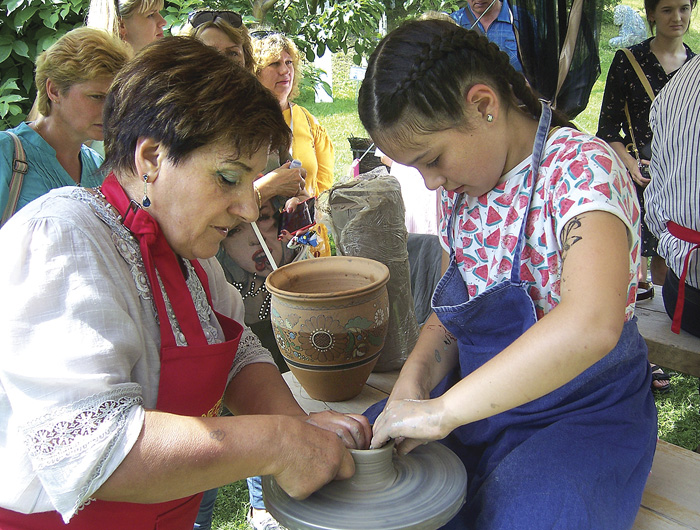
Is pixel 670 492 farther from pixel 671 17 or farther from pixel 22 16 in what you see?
pixel 22 16

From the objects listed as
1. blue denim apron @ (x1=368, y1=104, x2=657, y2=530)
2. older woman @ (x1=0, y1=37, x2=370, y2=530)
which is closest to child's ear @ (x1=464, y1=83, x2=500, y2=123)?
blue denim apron @ (x1=368, y1=104, x2=657, y2=530)

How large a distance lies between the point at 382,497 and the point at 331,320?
574mm

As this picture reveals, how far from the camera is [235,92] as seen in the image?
1355 mm

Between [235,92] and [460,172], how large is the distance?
0.60 metres

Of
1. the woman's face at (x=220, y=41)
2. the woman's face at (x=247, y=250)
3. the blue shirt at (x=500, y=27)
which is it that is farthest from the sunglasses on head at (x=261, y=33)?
the woman's face at (x=247, y=250)

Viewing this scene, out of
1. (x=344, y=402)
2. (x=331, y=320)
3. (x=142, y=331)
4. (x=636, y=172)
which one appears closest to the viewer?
(x=142, y=331)

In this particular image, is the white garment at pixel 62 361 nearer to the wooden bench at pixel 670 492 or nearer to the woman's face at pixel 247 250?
the wooden bench at pixel 670 492

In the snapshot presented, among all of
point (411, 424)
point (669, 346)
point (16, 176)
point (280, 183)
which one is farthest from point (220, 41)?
point (669, 346)

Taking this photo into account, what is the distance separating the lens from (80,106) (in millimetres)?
2635

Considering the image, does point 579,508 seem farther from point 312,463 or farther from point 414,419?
point 312,463

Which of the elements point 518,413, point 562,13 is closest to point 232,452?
point 518,413

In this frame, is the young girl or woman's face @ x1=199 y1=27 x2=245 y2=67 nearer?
the young girl

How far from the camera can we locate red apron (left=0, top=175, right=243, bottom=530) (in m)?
1.29

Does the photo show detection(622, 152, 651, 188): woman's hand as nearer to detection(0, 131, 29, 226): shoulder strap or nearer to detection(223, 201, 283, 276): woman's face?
detection(223, 201, 283, 276): woman's face
